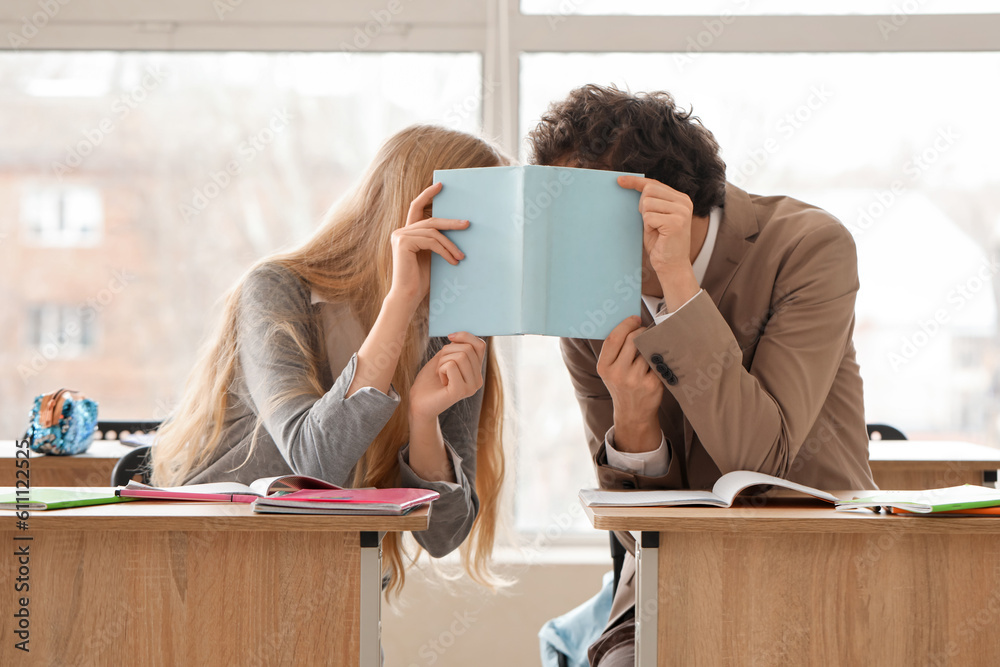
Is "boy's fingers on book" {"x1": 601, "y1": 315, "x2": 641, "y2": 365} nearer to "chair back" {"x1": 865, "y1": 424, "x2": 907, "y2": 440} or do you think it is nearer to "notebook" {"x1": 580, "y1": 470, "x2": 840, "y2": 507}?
"notebook" {"x1": 580, "y1": 470, "x2": 840, "y2": 507}

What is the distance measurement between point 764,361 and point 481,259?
1.53ft

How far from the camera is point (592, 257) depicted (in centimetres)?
115

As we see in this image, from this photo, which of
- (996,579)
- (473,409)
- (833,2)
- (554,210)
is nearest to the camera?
(996,579)

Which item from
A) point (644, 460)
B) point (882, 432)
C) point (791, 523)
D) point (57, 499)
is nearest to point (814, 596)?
point (791, 523)

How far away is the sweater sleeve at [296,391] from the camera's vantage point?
1159 millimetres

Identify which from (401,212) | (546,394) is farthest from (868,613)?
(546,394)

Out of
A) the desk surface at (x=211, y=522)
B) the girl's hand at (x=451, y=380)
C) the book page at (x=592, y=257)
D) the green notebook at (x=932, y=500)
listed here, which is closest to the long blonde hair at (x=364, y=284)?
the girl's hand at (x=451, y=380)

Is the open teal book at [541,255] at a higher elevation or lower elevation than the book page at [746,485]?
higher

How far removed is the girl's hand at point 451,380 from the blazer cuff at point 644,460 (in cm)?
25

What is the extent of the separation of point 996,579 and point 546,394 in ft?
5.75

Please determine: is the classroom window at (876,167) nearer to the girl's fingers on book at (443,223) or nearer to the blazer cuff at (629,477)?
the blazer cuff at (629,477)

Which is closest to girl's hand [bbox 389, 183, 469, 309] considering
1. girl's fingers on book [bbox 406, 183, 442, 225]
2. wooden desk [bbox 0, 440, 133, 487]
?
girl's fingers on book [bbox 406, 183, 442, 225]

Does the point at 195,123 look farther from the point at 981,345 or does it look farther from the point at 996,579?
the point at 981,345

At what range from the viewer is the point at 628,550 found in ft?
4.39
